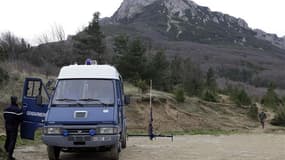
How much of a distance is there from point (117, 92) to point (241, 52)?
14897cm

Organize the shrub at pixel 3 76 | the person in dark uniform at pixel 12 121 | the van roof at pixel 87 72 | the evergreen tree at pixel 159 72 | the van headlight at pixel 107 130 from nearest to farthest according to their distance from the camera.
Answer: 1. the van headlight at pixel 107 130
2. the person in dark uniform at pixel 12 121
3. the van roof at pixel 87 72
4. the shrub at pixel 3 76
5. the evergreen tree at pixel 159 72

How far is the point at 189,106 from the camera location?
39.4 meters

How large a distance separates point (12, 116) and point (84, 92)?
2.14 m

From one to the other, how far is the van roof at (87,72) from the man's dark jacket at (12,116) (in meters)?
1.59

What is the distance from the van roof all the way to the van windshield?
6.2 inches

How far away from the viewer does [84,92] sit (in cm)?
1277

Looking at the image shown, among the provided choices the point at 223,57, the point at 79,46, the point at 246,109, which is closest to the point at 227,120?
the point at 246,109

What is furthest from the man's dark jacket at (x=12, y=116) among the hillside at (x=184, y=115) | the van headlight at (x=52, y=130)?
the hillside at (x=184, y=115)

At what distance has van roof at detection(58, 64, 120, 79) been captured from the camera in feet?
43.3

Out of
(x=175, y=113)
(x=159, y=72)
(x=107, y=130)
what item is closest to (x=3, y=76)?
(x=175, y=113)

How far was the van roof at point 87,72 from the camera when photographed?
43.3 feet

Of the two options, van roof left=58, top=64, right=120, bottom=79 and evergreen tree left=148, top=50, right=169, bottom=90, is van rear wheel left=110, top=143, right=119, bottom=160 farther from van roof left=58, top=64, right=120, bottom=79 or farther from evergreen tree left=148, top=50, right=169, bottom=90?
evergreen tree left=148, top=50, right=169, bottom=90

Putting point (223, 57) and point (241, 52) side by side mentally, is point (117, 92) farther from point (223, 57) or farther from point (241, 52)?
point (241, 52)

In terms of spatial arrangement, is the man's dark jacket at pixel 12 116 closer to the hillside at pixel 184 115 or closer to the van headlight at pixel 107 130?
the van headlight at pixel 107 130
